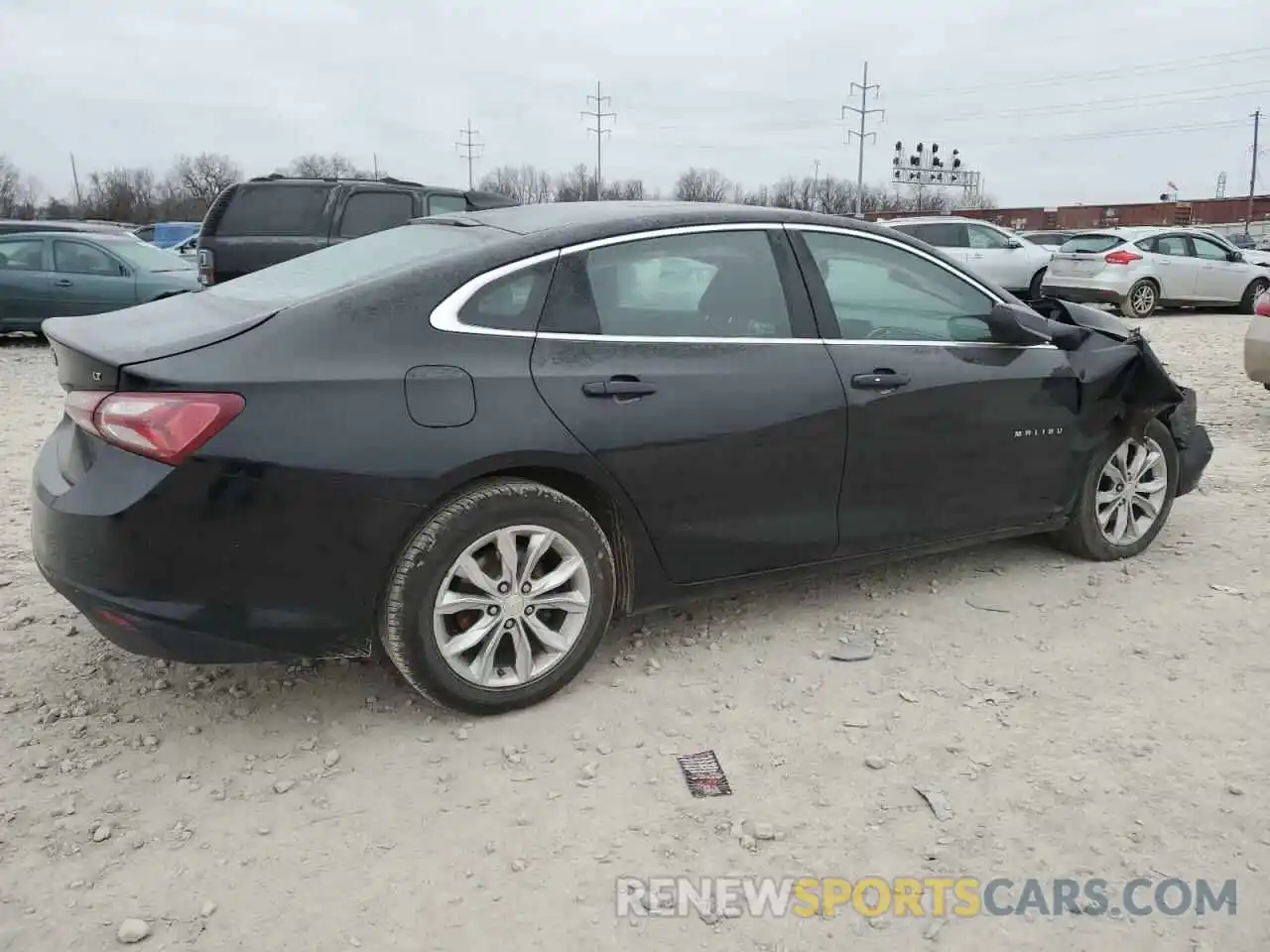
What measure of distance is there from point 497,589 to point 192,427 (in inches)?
38.0

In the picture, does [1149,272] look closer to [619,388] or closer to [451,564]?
[619,388]

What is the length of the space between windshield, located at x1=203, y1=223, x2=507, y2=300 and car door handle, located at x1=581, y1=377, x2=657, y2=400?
60cm

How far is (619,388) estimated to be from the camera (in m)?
3.16

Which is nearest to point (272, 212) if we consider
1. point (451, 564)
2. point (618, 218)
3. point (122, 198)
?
point (618, 218)

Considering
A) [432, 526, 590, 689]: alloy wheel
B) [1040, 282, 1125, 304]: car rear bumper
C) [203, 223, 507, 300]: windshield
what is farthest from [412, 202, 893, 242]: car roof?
[1040, 282, 1125, 304]: car rear bumper

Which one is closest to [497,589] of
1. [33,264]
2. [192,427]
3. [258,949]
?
[192,427]

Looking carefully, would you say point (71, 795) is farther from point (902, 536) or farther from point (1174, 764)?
point (1174, 764)

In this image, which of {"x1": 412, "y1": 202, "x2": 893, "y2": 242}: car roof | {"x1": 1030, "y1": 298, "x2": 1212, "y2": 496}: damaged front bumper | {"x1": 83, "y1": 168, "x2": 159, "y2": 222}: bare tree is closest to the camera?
{"x1": 412, "y1": 202, "x2": 893, "y2": 242}: car roof

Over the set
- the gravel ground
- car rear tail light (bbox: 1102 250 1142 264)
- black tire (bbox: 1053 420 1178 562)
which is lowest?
the gravel ground

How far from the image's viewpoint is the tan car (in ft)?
24.3

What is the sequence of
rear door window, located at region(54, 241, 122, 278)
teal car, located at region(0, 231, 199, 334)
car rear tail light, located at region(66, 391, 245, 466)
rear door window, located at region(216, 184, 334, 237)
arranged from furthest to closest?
rear door window, located at region(54, 241, 122, 278)
teal car, located at region(0, 231, 199, 334)
rear door window, located at region(216, 184, 334, 237)
car rear tail light, located at region(66, 391, 245, 466)

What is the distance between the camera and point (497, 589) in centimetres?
303

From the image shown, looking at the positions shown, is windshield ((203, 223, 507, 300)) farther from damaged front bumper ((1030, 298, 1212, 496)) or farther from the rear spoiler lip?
damaged front bumper ((1030, 298, 1212, 496))

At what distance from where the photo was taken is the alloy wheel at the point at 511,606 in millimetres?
2979
